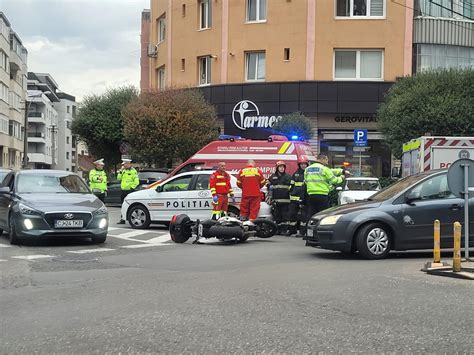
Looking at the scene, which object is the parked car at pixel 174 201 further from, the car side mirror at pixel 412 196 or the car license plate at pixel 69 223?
the car side mirror at pixel 412 196

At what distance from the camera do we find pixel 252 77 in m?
30.0

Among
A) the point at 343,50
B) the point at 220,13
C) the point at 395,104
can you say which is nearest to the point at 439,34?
the point at 343,50

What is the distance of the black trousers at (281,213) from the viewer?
1425 centimetres

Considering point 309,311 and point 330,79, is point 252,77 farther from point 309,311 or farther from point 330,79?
point 309,311

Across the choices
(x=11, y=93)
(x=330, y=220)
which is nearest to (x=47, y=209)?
(x=330, y=220)

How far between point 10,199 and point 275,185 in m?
5.92

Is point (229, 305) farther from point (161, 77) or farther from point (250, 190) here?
point (161, 77)

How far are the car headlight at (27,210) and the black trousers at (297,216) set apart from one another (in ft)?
18.8

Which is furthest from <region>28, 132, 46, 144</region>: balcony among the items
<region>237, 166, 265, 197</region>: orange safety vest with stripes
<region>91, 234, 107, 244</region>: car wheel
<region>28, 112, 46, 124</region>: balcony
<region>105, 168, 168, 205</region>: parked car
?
<region>91, 234, 107, 244</region>: car wheel

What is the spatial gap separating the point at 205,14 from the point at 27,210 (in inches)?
903

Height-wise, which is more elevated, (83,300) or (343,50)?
(343,50)

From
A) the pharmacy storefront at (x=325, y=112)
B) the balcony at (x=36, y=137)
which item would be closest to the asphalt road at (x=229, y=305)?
the pharmacy storefront at (x=325, y=112)

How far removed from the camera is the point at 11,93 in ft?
223

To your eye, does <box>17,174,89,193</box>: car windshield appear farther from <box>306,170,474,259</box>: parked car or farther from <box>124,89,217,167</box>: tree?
<box>124,89,217,167</box>: tree
